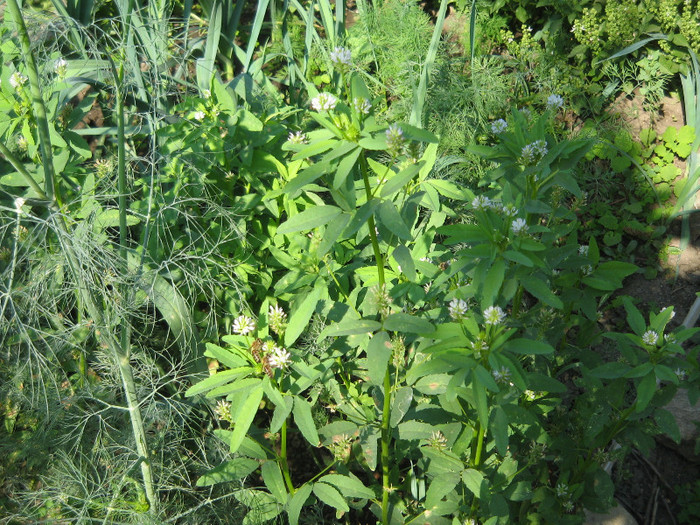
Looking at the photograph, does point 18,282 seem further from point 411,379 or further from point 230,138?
point 411,379

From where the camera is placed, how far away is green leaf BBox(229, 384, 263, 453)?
197cm

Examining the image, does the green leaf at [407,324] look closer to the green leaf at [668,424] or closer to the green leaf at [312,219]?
the green leaf at [312,219]

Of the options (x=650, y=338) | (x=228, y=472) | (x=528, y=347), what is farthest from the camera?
(x=228, y=472)

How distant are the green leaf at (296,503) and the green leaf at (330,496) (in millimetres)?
36

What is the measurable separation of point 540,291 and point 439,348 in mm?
321

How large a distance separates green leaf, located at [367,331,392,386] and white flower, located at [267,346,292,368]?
0.28 meters

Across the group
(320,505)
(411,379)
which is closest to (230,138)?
(411,379)

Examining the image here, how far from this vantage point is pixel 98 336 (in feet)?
7.33

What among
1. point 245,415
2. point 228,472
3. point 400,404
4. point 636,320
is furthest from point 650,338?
point 228,472

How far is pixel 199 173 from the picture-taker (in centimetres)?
265

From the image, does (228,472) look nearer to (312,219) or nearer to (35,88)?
(312,219)

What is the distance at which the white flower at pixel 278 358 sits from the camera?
6.62 ft

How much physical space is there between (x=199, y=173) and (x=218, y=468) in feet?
3.71

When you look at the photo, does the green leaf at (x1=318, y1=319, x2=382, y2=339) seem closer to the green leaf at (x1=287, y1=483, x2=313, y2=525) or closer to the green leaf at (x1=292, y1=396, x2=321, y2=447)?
the green leaf at (x1=292, y1=396, x2=321, y2=447)
